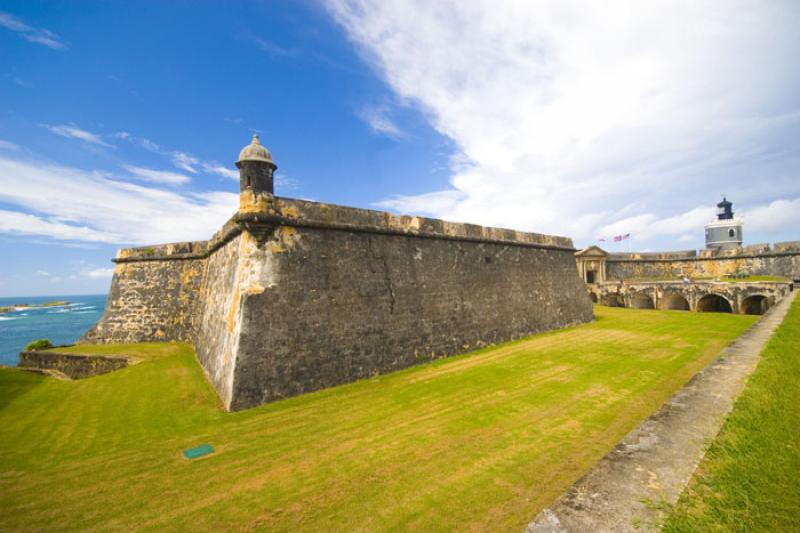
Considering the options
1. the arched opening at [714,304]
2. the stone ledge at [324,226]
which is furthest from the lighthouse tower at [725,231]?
the stone ledge at [324,226]

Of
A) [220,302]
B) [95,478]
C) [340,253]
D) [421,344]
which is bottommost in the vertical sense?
[95,478]

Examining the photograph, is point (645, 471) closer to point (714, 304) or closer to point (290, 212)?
point (290, 212)

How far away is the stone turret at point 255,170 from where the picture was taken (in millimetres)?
8414

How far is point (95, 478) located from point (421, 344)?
7768 millimetres

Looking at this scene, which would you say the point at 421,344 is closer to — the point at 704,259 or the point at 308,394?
the point at 308,394

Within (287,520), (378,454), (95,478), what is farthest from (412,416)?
(95,478)

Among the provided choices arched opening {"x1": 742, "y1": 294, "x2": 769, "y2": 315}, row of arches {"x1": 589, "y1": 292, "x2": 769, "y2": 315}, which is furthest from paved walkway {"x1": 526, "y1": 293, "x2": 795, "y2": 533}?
row of arches {"x1": 589, "y1": 292, "x2": 769, "y2": 315}

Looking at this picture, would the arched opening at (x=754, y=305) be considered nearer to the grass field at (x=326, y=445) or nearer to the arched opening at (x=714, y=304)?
the arched opening at (x=714, y=304)

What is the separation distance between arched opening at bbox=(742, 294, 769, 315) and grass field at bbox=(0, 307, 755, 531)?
50.9 feet

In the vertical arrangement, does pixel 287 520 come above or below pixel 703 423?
Answer: below

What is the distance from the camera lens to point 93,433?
6684 mm

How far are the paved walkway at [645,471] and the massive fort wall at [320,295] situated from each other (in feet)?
21.6

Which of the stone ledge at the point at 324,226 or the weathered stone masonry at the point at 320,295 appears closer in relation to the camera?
the weathered stone masonry at the point at 320,295

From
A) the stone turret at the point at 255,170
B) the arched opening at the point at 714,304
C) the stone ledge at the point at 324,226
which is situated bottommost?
the arched opening at the point at 714,304
